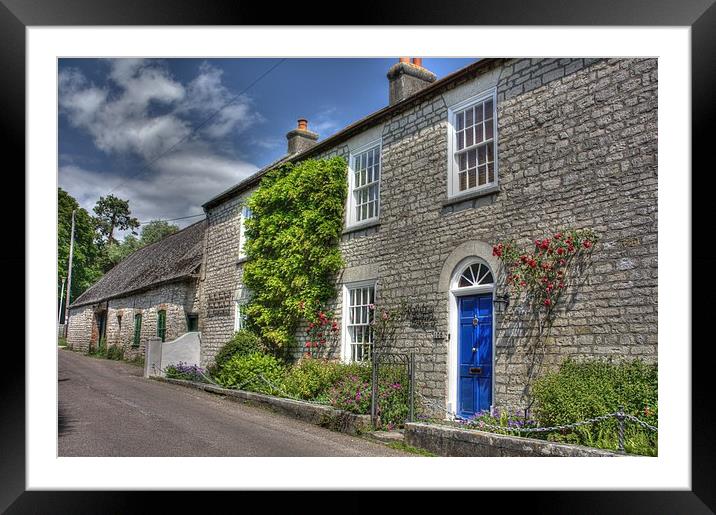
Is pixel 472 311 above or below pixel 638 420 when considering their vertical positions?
above

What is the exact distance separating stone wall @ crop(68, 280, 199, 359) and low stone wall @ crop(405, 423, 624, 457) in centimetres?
1185

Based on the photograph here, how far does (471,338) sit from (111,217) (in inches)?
430

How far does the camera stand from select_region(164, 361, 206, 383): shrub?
53.1 feet

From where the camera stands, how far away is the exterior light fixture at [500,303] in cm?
858

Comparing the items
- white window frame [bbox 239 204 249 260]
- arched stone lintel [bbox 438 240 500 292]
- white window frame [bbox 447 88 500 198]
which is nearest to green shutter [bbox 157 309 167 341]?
white window frame [bbox 239 204 249 260]

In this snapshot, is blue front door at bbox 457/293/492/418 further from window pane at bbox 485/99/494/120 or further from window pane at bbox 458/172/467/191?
window pane at bbox 485/99/494/120

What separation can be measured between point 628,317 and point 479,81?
4442 millimetres

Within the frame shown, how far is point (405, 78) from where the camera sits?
11711 mm

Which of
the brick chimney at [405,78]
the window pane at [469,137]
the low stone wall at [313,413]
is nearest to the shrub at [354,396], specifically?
the low stone wall at [313,413]

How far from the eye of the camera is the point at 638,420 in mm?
6141
